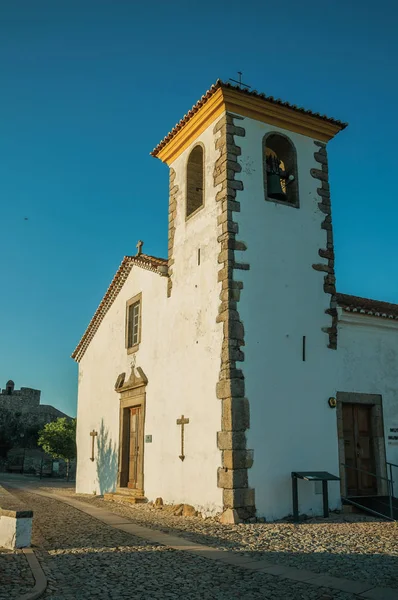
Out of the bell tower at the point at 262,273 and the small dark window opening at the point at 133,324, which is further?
the small dark window opening at the point at 133,324

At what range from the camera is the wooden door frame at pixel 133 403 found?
13.1 metres

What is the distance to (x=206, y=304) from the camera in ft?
36.0

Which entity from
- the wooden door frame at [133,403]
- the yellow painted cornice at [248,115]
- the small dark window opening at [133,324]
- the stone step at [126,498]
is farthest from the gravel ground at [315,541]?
the yellow painted cornice at [248,115]

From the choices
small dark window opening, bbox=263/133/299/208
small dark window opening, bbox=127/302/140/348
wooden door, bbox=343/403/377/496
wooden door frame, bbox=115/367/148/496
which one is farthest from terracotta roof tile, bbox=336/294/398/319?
small dark window opening, bbox=127/302/140/348

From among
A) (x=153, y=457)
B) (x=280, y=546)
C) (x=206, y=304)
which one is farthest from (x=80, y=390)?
(x=280, y=546)

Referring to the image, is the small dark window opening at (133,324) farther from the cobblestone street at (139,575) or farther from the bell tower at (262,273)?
the cobblestone street at (139,575)

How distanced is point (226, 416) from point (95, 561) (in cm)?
398

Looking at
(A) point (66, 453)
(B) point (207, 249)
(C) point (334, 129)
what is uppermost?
(C) point (334, 129)

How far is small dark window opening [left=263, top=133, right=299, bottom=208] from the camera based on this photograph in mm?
11508

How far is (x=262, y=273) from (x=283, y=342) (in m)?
1.36

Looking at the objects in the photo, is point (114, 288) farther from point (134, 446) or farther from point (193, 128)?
point (193, 128)

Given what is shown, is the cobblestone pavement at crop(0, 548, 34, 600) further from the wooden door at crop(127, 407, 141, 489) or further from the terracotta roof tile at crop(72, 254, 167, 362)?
the terracotta roof tile at crop(72, 254, 167, 362)

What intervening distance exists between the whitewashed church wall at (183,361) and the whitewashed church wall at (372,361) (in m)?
2.78

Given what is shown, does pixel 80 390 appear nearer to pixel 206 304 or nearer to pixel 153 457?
pixel 153 457
